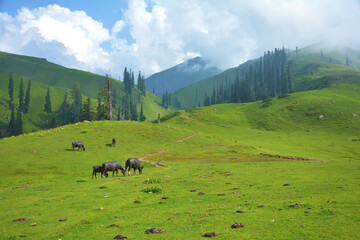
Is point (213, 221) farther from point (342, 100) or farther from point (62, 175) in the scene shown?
point (342, 100)

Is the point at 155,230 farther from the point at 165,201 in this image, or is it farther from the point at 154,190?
the point at 154,190

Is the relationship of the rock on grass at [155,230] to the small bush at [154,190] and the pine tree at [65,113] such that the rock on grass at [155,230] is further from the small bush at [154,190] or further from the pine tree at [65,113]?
the pine tree at [65,113]

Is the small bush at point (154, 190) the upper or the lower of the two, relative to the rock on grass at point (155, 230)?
lower

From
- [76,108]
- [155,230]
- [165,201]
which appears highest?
[76,108]

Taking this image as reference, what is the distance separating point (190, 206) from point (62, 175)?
27013 millimetres

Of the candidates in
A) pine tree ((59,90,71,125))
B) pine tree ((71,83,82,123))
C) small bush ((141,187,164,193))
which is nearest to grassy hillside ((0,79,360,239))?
small bush ((141,187,164,193))

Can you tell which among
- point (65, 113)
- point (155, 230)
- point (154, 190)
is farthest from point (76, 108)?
point (155, 230)

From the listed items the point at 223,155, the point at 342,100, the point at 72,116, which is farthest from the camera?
the point at 72,116

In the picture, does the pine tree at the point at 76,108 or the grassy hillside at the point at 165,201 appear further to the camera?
the pine tree at the point at 76,108

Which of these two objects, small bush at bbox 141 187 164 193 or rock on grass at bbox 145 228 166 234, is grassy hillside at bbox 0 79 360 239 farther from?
rock on grass at bbox 145 228 166 234

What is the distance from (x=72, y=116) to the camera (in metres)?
169

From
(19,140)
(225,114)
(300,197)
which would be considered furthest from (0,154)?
(225,114)

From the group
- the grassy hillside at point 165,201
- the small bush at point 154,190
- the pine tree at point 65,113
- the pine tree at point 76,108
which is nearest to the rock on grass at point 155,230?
the grassy hillside at point 165,201

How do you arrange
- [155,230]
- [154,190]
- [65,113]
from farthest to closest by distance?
[65,113] → [154,190] → [155,230]
